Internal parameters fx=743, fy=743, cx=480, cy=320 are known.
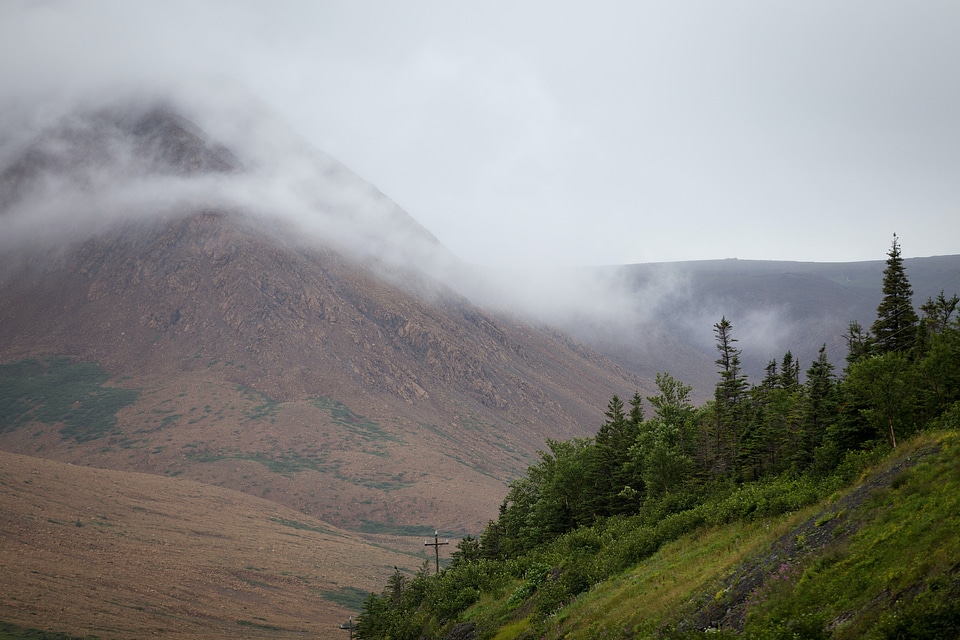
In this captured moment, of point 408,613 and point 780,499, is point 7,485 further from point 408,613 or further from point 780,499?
point 780,499

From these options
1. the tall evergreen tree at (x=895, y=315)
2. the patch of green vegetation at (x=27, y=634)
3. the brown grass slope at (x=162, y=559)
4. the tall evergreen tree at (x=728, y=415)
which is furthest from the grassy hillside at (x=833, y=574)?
the brown grass slope at (x=162, y=559)

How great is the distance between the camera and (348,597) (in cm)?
13488

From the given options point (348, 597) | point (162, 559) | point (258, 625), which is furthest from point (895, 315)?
point (162, 559)

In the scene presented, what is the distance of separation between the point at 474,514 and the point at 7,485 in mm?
105067

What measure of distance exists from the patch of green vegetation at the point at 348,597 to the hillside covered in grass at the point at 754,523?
71418 mm

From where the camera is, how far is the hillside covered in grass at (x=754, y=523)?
18.4 m

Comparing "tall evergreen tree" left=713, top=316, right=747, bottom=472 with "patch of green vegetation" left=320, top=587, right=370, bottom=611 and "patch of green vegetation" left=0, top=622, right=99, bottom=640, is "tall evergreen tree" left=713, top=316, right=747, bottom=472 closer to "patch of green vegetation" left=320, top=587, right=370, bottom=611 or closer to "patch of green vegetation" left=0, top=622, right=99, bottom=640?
"patch of green vegetation" left=0, top=622, right=99, bottom=640

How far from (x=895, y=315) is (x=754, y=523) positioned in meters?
24.3

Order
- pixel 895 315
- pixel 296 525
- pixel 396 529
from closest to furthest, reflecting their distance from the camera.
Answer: pixel 895 315 → pixel 296 525 → pixel 396 529

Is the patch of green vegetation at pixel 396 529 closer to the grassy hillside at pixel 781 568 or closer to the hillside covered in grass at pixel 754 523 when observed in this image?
the hillside covered in grass at pixel 754 523

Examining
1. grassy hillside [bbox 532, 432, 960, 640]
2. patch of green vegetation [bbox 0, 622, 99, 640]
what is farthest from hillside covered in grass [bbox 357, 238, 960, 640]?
patch of green vegetation [bbox 0, 622, 99, 640]

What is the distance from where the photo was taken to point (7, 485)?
147 metres

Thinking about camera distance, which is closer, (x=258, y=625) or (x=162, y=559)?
(x=258, y=625)

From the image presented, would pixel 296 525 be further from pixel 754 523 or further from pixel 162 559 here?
pixel 754 523
